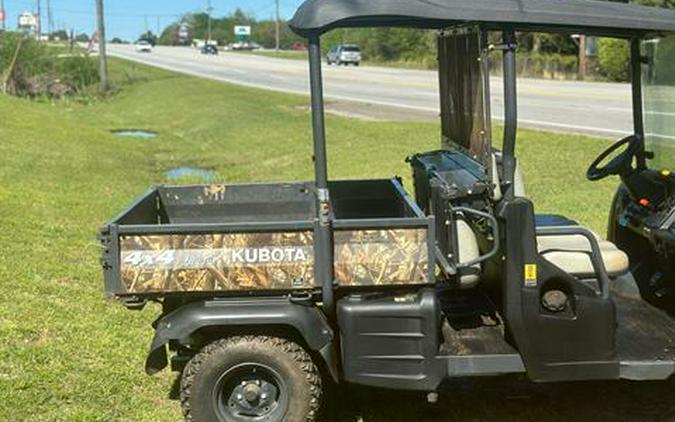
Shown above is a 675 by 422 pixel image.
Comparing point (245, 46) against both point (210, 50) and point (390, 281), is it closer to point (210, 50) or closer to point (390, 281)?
point (210, 50)

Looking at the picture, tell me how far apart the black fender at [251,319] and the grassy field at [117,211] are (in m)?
0.67

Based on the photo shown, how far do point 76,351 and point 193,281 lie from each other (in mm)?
1731

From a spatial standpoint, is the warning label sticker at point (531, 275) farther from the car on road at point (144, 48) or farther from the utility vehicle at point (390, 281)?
the car on road at point (144, 48)

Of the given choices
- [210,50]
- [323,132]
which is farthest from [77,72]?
[210,50]

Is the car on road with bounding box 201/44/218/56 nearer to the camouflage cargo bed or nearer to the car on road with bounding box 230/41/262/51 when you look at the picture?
the car on road with bounding box 230/41/262/51

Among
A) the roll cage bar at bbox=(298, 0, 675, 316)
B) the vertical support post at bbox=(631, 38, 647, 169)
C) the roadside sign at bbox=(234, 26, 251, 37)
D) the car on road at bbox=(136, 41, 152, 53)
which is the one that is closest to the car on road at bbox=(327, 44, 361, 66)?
the car on road at bbox=(136, 41, 152, 53)

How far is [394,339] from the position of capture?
3.44 metres

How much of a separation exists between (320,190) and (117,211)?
6450mm

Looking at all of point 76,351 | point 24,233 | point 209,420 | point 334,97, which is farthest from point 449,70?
point 334,97

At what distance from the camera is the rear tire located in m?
3.51

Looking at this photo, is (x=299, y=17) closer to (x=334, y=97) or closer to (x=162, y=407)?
(x=162, y=407)

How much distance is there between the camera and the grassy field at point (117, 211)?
4094 mm

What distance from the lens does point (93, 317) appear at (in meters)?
5.45

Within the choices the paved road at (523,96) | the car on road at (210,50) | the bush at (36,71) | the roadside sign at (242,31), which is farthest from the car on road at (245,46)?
the bush at (36,71)
